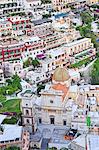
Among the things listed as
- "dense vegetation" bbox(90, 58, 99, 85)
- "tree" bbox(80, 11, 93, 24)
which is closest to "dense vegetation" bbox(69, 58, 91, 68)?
"dense vegetation" bbox(90, 58, 99, 85)

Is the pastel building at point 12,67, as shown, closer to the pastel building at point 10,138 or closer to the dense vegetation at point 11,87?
the dense vegetation at point 11,87

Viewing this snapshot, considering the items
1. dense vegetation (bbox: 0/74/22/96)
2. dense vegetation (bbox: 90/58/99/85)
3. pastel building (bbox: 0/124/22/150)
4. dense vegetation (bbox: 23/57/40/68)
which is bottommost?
pastel building (bbox: 0/124/22/150)

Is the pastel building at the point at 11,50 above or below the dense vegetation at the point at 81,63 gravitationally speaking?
above

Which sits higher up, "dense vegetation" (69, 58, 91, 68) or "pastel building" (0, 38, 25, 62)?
"pastel building" (0, 38, 25, 62)

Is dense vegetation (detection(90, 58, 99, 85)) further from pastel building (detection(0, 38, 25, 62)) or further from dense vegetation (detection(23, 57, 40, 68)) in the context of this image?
pastel building (detection(0, 38, 25, 62))

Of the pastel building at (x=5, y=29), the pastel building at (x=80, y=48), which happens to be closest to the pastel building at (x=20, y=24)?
the pastel building at (x=5, y=29)

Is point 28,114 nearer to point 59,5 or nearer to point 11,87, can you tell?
point 11,87

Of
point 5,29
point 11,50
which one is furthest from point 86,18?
point 11,50
